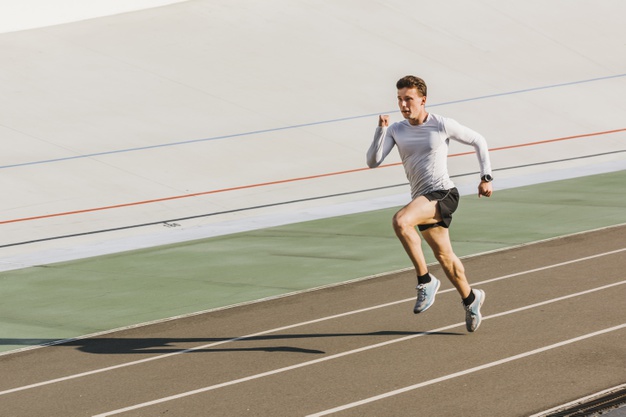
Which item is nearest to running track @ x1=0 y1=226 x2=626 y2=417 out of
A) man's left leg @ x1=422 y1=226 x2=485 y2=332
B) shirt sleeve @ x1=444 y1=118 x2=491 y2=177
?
man's left leg @ x1=422 y1=226 x2=485 y2=332

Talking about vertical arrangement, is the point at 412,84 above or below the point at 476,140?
above

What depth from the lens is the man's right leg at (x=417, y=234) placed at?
27.2ft

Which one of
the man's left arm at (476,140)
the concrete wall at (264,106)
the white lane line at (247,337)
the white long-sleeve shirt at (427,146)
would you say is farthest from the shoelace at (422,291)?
the concrete wall at (264,106)

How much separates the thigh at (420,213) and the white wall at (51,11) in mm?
20753

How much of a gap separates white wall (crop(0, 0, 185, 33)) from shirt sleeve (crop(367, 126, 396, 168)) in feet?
66.8

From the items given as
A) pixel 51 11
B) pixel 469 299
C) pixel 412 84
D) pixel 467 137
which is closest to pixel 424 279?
pixel 469 299

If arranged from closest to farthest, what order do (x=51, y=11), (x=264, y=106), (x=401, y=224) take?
(x=401, y=224), (x=264, y=106), (x=51, y=11)

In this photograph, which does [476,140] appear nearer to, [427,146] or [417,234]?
[427,146]

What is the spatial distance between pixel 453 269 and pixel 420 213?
520 mm

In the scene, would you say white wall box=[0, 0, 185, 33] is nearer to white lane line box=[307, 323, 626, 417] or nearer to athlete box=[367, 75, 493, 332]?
athlete box=[367, 75, 493, 332]

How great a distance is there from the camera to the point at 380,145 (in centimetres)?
855

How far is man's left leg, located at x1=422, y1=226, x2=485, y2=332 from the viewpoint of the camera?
8516mm

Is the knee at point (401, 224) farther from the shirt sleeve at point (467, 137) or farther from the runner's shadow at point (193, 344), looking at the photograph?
the runner's shadow at point (193, 344)

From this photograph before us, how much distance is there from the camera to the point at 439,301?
9945mm
